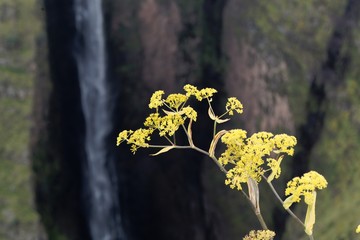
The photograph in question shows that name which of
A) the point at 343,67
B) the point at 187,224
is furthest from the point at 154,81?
the point at 343,67

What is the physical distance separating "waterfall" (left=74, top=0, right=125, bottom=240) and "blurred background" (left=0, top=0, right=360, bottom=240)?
75mm

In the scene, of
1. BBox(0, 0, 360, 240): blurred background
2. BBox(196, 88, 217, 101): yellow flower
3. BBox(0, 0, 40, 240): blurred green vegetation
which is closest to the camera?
BBox(196, 88, 217, 101): yellow flower

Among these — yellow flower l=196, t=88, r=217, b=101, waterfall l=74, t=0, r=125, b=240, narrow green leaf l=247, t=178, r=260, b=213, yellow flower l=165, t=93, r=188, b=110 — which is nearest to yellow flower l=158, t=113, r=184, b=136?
yellow flower l=165, t=93, r=188, b=110

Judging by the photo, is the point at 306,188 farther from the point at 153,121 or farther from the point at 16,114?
the point at 16,114

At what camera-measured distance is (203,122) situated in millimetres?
37688

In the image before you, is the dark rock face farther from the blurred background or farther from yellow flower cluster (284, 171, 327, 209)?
yellow flower cluster (284, 171, 327, 209)

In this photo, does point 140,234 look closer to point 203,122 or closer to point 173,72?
point 203,122

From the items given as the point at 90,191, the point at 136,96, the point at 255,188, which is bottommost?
the point at 255,188

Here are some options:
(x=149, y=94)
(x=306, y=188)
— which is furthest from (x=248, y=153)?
(x=149, y=94)

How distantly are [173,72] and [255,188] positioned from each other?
2823 centimetres

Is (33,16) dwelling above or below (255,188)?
above

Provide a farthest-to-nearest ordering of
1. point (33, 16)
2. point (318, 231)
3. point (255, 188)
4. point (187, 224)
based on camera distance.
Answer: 1. point (187, 224)
2. point (33, 16)
3. point (318, 231)
4. point (255, 188)

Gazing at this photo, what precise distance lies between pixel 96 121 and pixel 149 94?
4.36 m

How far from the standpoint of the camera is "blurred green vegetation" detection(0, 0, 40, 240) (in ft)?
100
